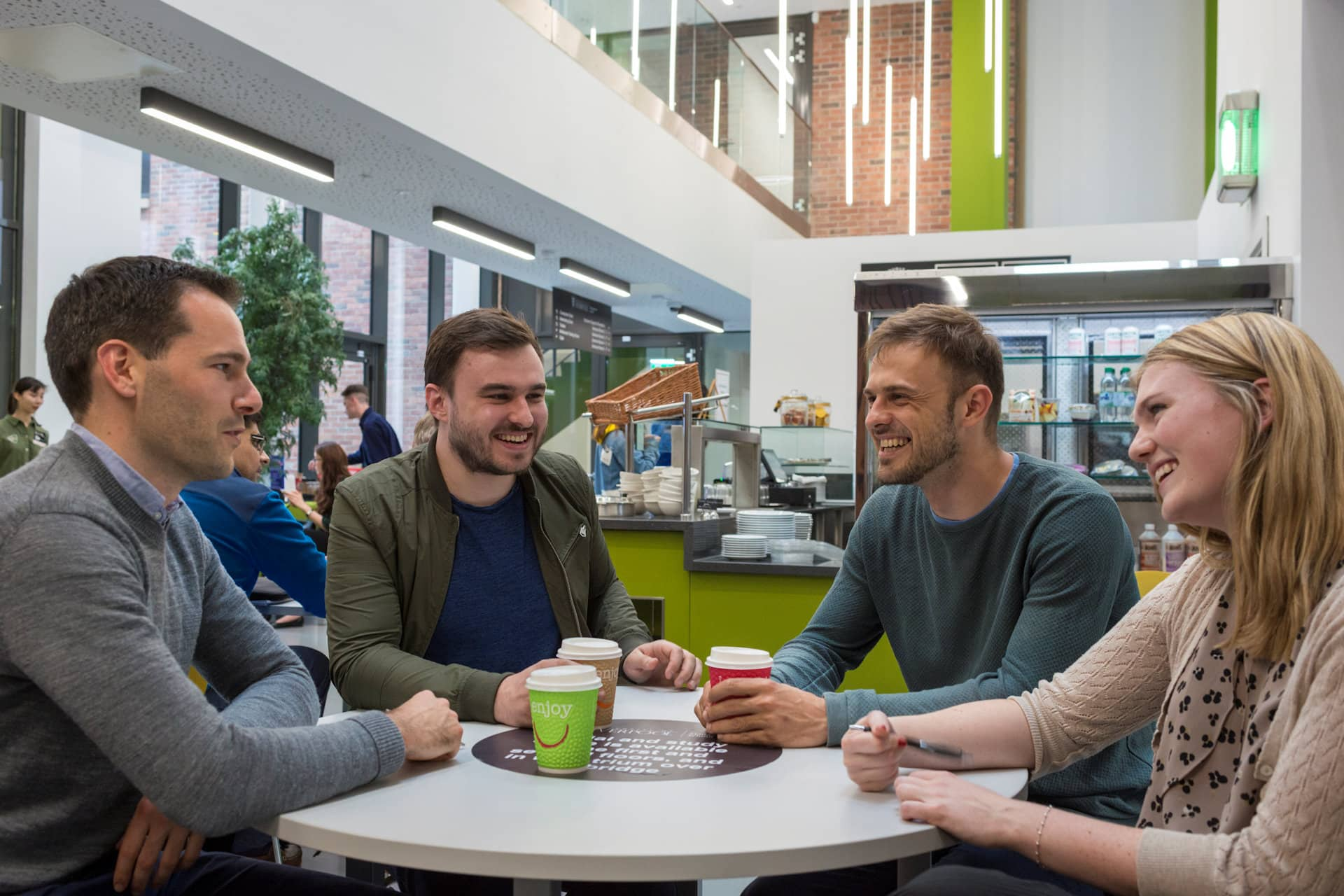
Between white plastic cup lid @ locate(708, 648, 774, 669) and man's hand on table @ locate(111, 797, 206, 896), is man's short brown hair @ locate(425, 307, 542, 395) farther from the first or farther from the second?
man's hand on table @ locate(111, 797, 206, 896)

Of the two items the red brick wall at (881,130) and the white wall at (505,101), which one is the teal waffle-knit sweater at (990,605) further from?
the red brick wall at (881,130)

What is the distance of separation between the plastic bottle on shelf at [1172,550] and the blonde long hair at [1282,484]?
3243 mm

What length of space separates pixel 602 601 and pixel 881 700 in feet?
2.95

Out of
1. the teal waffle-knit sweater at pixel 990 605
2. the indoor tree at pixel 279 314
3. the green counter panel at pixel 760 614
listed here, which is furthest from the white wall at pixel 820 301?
the teal waffle-knit sweater at pixel 990 605

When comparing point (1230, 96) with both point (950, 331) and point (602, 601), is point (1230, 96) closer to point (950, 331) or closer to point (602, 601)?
point (950, 331)

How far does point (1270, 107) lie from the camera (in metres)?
4.29

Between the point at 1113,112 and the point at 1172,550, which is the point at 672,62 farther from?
the point at 1172,550

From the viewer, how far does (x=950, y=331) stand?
216 cm

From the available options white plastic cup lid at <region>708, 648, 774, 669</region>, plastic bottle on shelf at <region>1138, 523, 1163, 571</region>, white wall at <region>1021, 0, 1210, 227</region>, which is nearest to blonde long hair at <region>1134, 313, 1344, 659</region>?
white plastic cup lid at <region>708, 648, 774, 669</region>

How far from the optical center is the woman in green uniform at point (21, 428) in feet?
22.1

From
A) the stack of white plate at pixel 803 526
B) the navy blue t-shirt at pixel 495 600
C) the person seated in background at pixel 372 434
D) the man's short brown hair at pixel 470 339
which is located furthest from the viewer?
the person seated in background at pixel 372 434

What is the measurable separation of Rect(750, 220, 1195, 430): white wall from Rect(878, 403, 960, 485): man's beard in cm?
592

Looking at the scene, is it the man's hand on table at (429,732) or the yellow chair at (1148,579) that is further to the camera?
the yellow chair at (1148,579)

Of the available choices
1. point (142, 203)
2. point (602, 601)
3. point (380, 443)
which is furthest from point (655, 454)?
point (142, 203)
